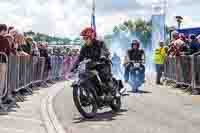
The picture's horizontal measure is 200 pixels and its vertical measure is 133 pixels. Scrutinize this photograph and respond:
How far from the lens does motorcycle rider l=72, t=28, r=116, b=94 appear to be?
13180 mm

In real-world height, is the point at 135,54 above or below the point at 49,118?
above

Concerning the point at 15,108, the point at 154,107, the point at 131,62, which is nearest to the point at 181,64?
the point at 131,62

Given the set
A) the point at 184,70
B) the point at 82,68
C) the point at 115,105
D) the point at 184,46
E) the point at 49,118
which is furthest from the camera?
the point at 184,46

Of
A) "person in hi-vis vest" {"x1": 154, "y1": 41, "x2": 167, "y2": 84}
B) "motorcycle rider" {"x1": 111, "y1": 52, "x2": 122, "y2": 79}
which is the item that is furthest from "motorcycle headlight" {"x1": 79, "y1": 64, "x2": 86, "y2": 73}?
"person in hi-vis vest" {"x1": 154, "y1": 41, "x2": 167, "y2": 84}

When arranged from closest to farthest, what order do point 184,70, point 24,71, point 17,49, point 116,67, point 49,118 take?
1. point 49,118
2. point 17,49
3. point 24,71
4. point 184,70
5. point 116,67

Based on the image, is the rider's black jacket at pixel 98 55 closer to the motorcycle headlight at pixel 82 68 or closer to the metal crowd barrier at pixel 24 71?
the motorcycle headlight at pixel 82 68

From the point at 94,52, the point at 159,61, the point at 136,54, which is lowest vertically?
the point at 159,61

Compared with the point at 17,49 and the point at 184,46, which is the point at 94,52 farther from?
the point at 184,46

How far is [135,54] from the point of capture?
21188mm

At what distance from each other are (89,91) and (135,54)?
28.7ft

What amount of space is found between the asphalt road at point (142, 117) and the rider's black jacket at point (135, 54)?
13.4 feet

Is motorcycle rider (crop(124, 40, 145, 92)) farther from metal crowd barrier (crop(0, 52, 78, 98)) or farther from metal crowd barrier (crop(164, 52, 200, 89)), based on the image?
metal crowd barrier (crop(0, 52, 78, 98))

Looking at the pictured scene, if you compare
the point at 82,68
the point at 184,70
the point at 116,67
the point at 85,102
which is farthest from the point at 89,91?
the point at 116,67

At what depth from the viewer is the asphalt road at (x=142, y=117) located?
1078 cm
